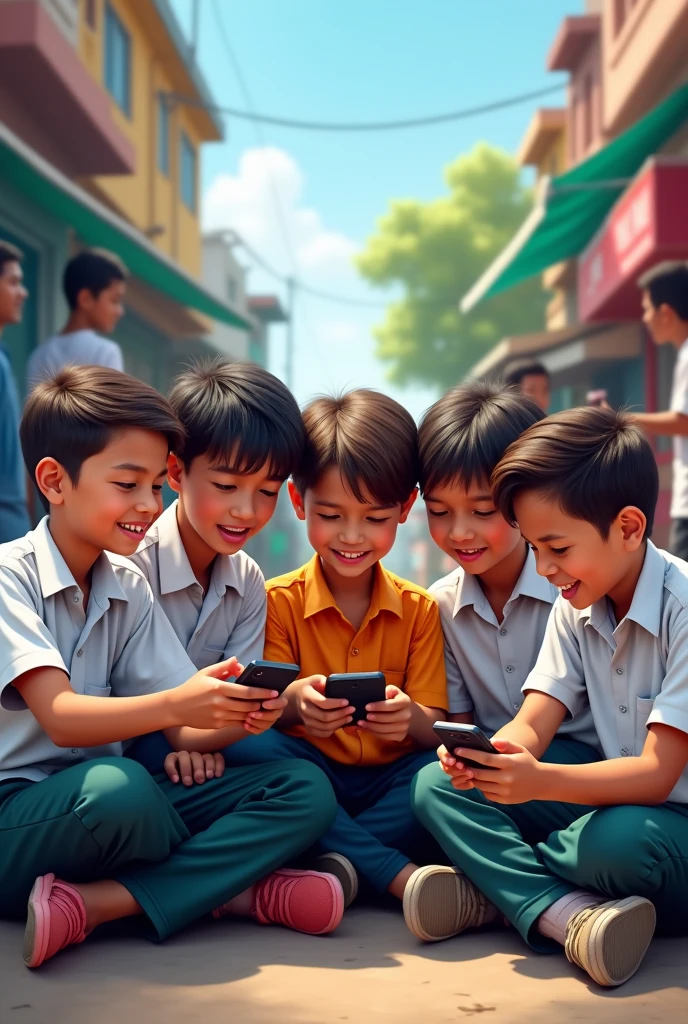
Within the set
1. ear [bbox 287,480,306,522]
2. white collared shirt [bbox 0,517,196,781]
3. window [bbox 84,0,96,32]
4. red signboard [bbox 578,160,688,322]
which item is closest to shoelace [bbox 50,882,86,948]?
white collared shirt [bbox 0,517,196,781]

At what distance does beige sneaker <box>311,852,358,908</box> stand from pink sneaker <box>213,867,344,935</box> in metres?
0.09

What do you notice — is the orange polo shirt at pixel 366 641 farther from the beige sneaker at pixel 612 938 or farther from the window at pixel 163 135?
the window at pixel 163 135

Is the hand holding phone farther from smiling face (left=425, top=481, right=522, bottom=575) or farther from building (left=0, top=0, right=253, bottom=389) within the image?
building (left=0, top=0, right=253, bottom=389)

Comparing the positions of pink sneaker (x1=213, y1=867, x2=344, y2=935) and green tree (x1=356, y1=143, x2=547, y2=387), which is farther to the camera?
green tree (x1=356, y1=143, x2=547, y2=387)

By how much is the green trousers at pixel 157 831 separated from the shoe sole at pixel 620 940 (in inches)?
26.0

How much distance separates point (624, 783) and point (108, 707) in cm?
103

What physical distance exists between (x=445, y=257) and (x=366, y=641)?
34.2 metres

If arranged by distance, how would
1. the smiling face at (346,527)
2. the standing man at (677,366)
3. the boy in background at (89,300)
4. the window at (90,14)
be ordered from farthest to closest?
the window at (90,14), the boy in background at (89,300), the standing man at (677,366), the smiling face at (346,527)

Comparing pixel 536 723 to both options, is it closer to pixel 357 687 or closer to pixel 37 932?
pixel 357 687

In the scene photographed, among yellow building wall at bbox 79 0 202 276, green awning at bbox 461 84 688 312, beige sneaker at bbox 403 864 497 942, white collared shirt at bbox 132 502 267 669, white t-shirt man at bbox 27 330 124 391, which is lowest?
beige sneaker at bbox 403 864 497 942

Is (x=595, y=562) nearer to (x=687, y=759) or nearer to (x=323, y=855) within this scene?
(x=687, y=759)

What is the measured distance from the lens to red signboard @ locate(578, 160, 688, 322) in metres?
8.99

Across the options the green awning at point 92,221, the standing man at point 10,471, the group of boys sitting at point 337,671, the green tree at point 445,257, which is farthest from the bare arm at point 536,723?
the green tree at point 445,257

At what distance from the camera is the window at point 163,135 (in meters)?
16.7
